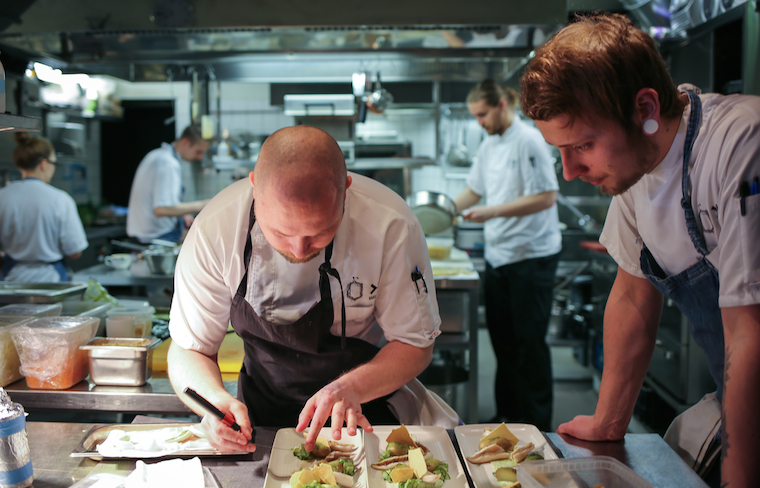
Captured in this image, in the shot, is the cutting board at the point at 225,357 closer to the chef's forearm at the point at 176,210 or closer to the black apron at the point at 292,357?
the black apron at the point at 292,357

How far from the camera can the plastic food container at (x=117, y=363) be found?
1862 mm


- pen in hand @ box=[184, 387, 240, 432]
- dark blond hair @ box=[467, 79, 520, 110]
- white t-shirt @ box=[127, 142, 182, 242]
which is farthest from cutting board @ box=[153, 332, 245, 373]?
white t-shirt @ box=[127, 142, 182, 242]

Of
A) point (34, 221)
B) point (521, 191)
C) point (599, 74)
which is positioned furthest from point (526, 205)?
point (34, 221)

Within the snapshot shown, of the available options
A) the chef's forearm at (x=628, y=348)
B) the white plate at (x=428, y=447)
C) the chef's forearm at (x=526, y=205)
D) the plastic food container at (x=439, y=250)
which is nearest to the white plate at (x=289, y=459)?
the white plate at (x=428, y=447)

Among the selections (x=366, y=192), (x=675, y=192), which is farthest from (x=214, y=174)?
(x=675, y=192)

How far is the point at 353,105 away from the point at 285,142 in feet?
11.6

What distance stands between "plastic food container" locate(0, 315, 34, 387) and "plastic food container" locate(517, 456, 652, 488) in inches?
64.1

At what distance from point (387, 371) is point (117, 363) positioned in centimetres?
98

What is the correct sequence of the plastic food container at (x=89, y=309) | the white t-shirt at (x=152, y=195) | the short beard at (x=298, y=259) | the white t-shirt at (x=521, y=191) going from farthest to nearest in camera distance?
the white t-shirt at (x=152, y=195)
the white t-shirt at (x=521, y=191)
the plastic food container at (x=89, y=309)
the short beard at (x=298, y=259)

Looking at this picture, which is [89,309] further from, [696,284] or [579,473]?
[696,284]

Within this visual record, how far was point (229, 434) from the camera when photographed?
128cm

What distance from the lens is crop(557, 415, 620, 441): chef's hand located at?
139 cm

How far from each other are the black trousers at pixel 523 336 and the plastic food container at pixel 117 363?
2219mm

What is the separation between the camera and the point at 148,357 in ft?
6.38
